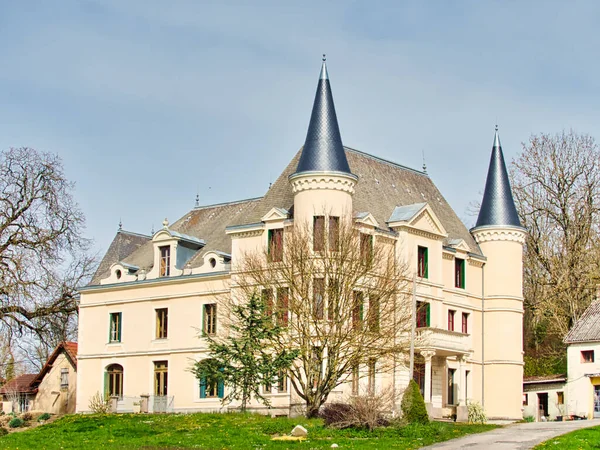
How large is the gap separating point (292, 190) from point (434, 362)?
11.4 metres

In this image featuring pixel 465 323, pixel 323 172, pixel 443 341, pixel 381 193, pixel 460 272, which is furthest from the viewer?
pixel 465 323

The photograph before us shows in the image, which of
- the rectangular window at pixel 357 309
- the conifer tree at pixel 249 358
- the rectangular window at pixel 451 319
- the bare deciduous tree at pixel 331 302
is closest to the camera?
the conifer tree at pixel 249 358

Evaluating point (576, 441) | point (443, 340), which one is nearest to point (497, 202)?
point (443, 340)

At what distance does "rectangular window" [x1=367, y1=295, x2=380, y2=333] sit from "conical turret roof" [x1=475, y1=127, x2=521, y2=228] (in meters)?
14.3

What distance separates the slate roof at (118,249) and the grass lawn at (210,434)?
15.2 m

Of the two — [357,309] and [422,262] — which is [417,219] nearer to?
[422,262]

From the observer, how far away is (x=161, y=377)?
4816 cm

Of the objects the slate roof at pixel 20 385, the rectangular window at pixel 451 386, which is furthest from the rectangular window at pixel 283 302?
the slate roof at pixel 20 385

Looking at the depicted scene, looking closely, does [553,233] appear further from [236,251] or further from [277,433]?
[277,433]

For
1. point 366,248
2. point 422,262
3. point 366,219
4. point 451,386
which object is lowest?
point 451,386

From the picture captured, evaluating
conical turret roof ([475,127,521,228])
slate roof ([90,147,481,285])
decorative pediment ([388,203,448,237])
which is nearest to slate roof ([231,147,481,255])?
slate roof ([90,147,481,285])

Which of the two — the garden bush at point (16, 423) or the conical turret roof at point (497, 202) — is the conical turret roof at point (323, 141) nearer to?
the conical turret roof at point (497, 202)

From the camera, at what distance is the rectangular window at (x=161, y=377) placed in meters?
47.9

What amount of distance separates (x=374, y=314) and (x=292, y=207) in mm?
8137
